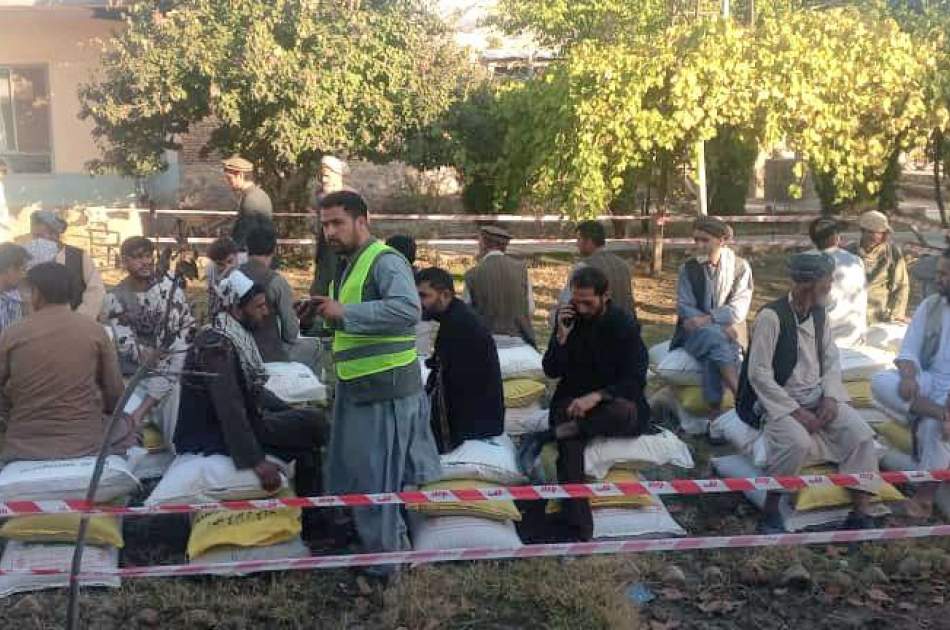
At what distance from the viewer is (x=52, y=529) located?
4887 millimetres

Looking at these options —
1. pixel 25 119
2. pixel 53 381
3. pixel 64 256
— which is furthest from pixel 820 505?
pixel 25 119

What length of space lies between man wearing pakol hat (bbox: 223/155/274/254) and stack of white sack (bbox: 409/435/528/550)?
137 inches

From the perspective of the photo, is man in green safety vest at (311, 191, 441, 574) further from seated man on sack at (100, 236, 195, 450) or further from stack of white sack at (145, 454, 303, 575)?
seated man on sack at (100, 236, 195, 450)

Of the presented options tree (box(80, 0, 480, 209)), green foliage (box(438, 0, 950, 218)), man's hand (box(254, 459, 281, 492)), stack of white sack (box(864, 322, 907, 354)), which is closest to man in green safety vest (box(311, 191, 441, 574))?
man's hand (box(254, 459, 281, 492))

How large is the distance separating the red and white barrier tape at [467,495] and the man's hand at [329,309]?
816 millimetres

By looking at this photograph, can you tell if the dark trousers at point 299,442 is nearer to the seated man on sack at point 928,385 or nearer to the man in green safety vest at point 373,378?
the man in green safety vest at point 373,378

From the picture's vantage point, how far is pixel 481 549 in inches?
202

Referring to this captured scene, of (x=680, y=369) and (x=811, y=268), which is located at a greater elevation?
(x=811, y=268)

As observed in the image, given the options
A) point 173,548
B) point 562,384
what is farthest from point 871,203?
point 173,548

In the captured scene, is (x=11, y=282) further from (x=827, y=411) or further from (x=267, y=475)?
(x=827, y=411)

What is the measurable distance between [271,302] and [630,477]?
2.67 meters

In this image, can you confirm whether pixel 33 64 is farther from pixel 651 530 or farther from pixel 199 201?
pixel 651 530

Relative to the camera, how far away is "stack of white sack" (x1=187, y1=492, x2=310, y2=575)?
16.2 feet

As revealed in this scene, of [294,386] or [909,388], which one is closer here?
[909,388]
